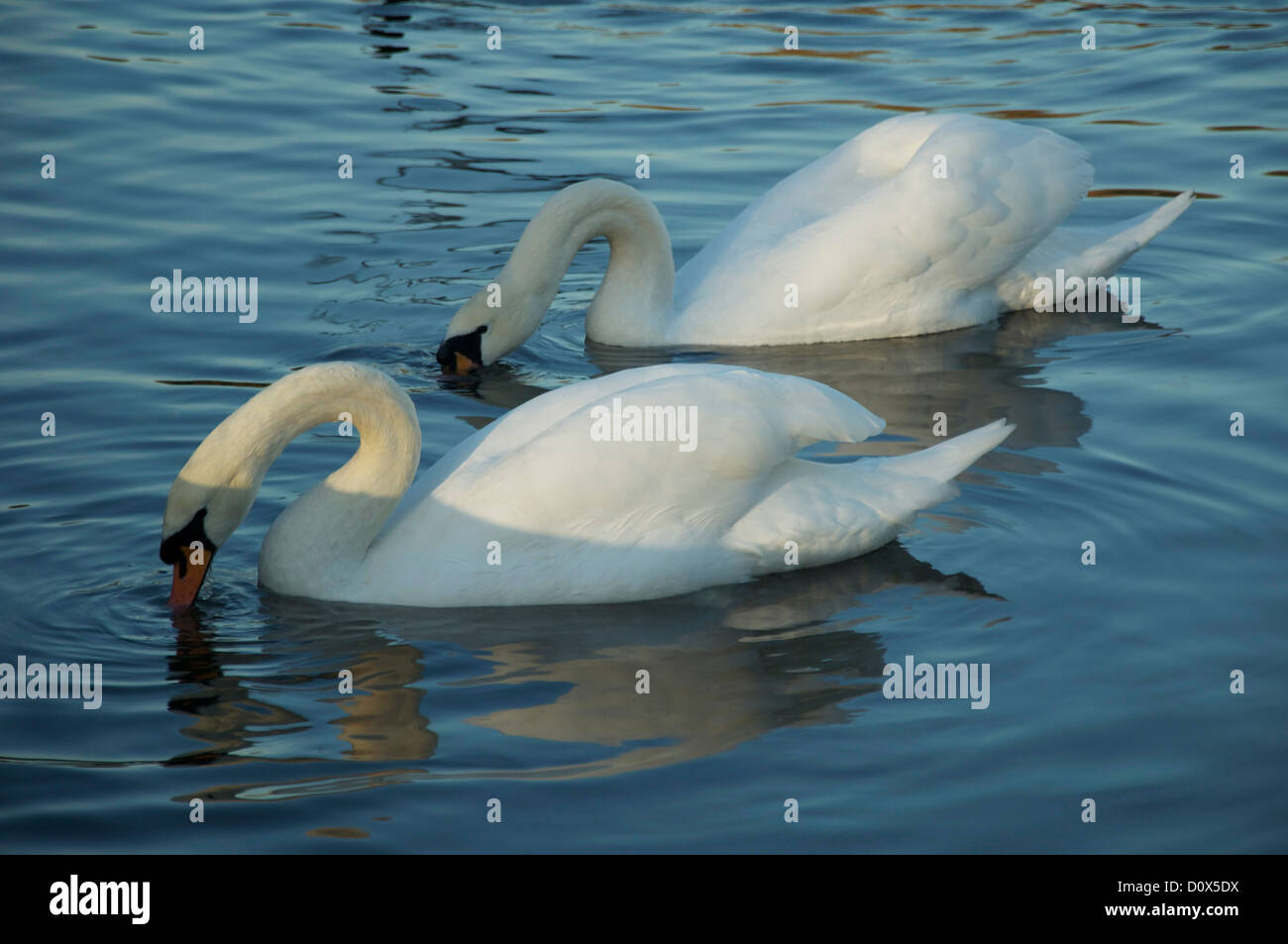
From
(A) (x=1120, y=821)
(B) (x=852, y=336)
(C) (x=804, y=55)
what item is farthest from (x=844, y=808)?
(C) (x=804, y=55)

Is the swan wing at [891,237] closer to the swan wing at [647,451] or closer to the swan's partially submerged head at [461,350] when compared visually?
the swan's partially submerged head at [461,350]

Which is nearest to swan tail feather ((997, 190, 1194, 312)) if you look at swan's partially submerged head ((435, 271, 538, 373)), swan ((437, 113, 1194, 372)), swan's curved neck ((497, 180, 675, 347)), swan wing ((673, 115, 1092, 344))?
swan ((437, 113, 1194, 372))

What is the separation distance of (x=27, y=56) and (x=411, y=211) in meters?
4.51

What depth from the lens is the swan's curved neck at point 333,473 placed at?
19.2 ft

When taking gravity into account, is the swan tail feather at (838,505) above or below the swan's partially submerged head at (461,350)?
below

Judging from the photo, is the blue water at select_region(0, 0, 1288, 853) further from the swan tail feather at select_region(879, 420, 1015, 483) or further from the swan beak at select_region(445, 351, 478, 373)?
the swan tail feather at select_region(879, 420, 1015, 483)

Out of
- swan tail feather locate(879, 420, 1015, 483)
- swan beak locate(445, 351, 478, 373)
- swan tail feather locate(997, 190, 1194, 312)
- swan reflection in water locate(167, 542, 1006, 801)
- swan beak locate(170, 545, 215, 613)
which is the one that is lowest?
swan reflection in water locate(167, 542, 1006, 801)

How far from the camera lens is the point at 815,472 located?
649cm

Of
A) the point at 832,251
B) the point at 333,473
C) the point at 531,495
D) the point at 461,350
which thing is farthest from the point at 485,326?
the point at 531,495

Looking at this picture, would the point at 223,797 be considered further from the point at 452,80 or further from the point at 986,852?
the point at 452,80

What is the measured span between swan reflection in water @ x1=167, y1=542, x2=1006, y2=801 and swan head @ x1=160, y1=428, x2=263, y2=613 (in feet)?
0.51

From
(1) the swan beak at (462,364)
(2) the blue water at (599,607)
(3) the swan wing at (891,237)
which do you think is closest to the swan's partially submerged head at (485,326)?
(1) the swan beak at (462,364)

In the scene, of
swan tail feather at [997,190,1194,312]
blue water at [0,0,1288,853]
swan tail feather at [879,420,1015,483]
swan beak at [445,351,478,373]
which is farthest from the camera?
swan tail feather at [997,190,1194,312]

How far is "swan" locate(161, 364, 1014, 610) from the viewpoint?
5.93 m
